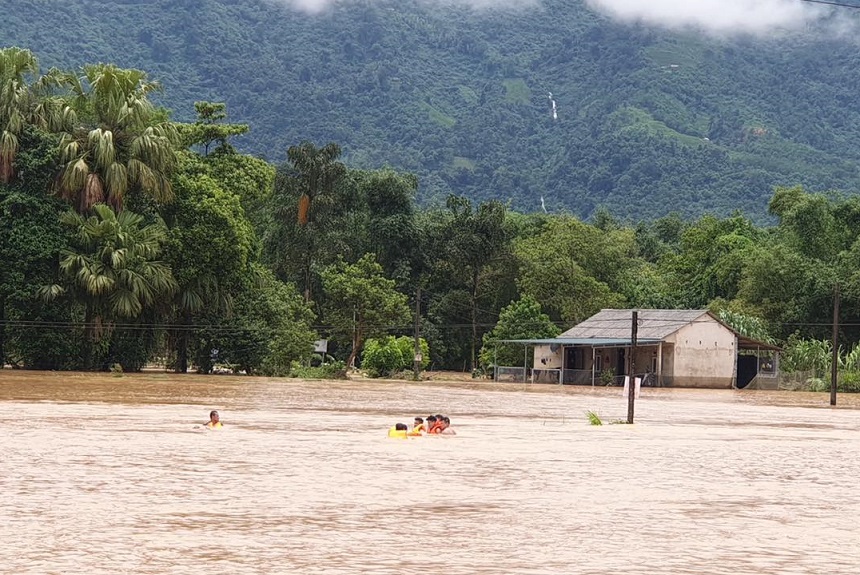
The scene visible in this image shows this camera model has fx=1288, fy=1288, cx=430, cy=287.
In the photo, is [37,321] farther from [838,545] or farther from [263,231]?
[838,545]

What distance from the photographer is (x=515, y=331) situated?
264 feet

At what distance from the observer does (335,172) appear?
87.9 metres

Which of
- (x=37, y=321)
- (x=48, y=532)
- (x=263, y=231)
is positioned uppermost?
(x=263, y=231)

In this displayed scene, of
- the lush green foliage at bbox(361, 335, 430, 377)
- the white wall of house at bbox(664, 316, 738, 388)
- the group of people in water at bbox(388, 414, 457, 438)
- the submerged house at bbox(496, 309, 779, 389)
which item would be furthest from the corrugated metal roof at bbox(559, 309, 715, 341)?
the group of people in water at bbox(388, 414, 457, 438)

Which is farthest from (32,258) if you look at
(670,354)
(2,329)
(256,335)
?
(670,354)

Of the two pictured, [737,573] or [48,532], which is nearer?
[737,573]

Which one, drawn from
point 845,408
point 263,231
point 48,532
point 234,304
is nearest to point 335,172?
point 263,231

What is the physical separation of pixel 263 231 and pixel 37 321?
37876 mm

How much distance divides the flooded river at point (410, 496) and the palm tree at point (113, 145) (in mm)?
26783

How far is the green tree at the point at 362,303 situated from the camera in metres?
77.8

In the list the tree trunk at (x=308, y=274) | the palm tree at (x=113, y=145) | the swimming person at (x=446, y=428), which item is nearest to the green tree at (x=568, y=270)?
the tree trunk at (x=308, y=274)

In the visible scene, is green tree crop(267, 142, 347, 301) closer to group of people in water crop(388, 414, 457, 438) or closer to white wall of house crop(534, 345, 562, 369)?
white wall of house crop(534, 345, 562, 369)

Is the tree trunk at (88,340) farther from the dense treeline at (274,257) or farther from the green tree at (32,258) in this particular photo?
the green tree at (32,258)

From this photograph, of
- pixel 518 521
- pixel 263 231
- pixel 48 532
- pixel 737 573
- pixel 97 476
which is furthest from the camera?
pixel 263 231
